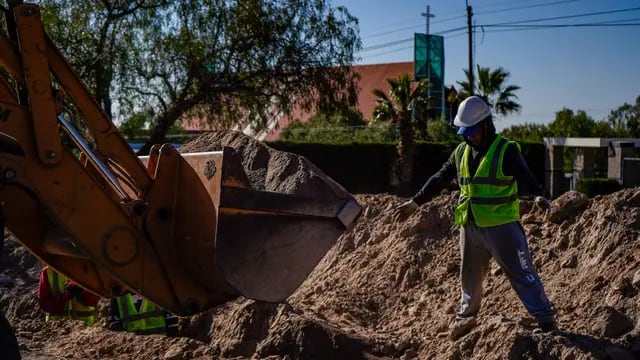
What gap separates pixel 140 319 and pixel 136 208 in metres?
3.17

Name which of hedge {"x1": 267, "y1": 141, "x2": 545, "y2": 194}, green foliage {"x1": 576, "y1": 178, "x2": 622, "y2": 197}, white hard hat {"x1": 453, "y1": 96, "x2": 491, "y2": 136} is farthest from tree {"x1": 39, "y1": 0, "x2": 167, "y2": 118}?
white hard hat {"x1": 453, "y1": 96, "x2": 491, "y2": 136}

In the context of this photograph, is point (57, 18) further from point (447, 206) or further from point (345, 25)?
point (447, 206)

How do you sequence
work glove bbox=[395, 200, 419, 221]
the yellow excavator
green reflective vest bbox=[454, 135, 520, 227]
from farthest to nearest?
work glove bbox=[395, 200, 419, 221] < green reflective vest bbox=[454, 135, 520, 227] < the yellow excavator

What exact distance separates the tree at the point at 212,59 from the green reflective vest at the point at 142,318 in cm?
1420

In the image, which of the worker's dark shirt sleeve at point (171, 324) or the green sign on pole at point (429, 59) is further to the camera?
the green sign on pole at point (429, 59)

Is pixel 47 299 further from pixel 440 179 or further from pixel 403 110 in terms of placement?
pixel 403 110

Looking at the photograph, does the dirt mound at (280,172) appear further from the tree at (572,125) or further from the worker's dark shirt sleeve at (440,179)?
the tree at (572,125)

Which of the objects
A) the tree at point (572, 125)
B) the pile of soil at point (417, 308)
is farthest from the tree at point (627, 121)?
the pile of soil at point (417, 308)

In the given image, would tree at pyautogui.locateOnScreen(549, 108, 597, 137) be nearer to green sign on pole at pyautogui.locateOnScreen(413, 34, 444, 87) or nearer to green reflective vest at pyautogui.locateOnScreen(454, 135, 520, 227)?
green sign on pole at pyautogui.locateOnScreen(413, 34, 444, 87)

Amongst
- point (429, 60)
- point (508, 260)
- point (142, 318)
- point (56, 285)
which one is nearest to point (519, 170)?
point (508, 260)

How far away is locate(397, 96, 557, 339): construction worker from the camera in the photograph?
5996 mm

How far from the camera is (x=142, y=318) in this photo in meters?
7.88

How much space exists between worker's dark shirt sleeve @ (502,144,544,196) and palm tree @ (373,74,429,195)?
66.8 feet

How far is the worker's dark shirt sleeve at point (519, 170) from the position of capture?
19.7 feet
